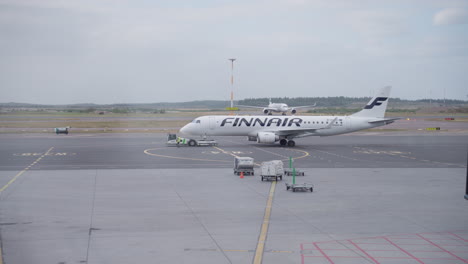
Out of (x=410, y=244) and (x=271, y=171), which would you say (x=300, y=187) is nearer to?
(x=271, y=171)

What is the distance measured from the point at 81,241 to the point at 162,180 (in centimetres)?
1537

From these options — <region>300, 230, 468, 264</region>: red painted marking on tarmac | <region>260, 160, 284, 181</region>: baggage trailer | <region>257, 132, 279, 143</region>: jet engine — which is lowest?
<region>300, 230, 468, 264</region>: red painted marking on tarmac

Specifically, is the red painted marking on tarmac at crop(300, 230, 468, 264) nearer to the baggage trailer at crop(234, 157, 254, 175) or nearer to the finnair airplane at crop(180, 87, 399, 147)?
the baggage trailer at crop(234, 157, 254, 175)

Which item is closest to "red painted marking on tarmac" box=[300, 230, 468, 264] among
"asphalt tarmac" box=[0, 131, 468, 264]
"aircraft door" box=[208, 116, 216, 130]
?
"asphalt tarmac" box=[0, 131, 468, 264]

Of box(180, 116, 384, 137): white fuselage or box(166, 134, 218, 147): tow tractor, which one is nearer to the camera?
box(166, 134, 218, 147): tow tractor

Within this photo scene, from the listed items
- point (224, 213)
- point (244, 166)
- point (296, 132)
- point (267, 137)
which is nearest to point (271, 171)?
point (244, 166)

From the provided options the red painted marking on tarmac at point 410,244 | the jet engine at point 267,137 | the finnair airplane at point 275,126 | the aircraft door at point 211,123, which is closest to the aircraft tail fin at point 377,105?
the finnair airplane at point 275,126

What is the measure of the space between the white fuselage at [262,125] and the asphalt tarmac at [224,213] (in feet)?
56.1

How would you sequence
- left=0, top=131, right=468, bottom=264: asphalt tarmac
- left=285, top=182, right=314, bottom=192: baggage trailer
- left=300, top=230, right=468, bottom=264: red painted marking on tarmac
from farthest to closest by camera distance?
left=285, top=182, right=314, bottom=192: baggage trailer < left=0, top=131, right=468, bottom=264: asphalt tarmac < left=300, top=230, right=468, bottom=264: red painted marking on tarmac

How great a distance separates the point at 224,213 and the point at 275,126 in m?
40.3

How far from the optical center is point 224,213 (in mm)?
22688

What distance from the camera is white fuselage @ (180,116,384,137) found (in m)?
61.5

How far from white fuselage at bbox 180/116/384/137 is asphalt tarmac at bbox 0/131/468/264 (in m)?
17.1

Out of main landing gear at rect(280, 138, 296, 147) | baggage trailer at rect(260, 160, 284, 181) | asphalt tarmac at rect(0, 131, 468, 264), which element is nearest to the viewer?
asphalt tarmac at rect(0, 131, 468, 264)
